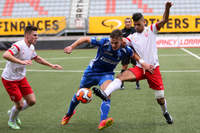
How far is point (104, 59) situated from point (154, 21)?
24.8 m

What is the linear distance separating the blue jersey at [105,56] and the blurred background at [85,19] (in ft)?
69.5

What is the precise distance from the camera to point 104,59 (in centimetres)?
631

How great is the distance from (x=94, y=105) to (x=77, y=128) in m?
2.01

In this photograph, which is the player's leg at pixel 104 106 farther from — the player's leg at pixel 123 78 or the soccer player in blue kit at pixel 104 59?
the player's leg at pixel 123 78

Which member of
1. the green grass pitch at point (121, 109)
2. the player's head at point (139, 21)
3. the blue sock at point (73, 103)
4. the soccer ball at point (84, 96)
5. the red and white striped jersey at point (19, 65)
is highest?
the player's head at point (139, 21)

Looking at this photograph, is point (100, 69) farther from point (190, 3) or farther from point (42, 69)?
point (190, 3)

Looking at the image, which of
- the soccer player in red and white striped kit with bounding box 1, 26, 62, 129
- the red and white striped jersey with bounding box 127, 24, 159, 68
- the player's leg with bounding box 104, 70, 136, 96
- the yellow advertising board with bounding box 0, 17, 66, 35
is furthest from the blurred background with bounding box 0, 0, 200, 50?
the player's leg with bounding box 104, 70, 136, 96

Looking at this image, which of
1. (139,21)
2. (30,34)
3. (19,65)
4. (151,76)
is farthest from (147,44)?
(19,65)

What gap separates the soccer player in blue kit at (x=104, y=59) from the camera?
5953 millimetres

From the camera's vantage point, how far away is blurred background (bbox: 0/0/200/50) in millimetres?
28047

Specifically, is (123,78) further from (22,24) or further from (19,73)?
(22,24)

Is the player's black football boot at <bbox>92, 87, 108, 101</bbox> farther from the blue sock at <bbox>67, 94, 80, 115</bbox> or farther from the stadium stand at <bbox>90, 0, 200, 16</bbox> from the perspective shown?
the stadium stand at <bbox>90, 0, 200, 16</bbox>

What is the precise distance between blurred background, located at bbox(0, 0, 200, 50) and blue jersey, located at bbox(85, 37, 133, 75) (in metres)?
21.2

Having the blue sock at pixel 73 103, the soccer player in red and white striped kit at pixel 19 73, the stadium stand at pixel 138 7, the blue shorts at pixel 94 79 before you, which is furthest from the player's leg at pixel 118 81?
the stadium stand at pixel 138 7
